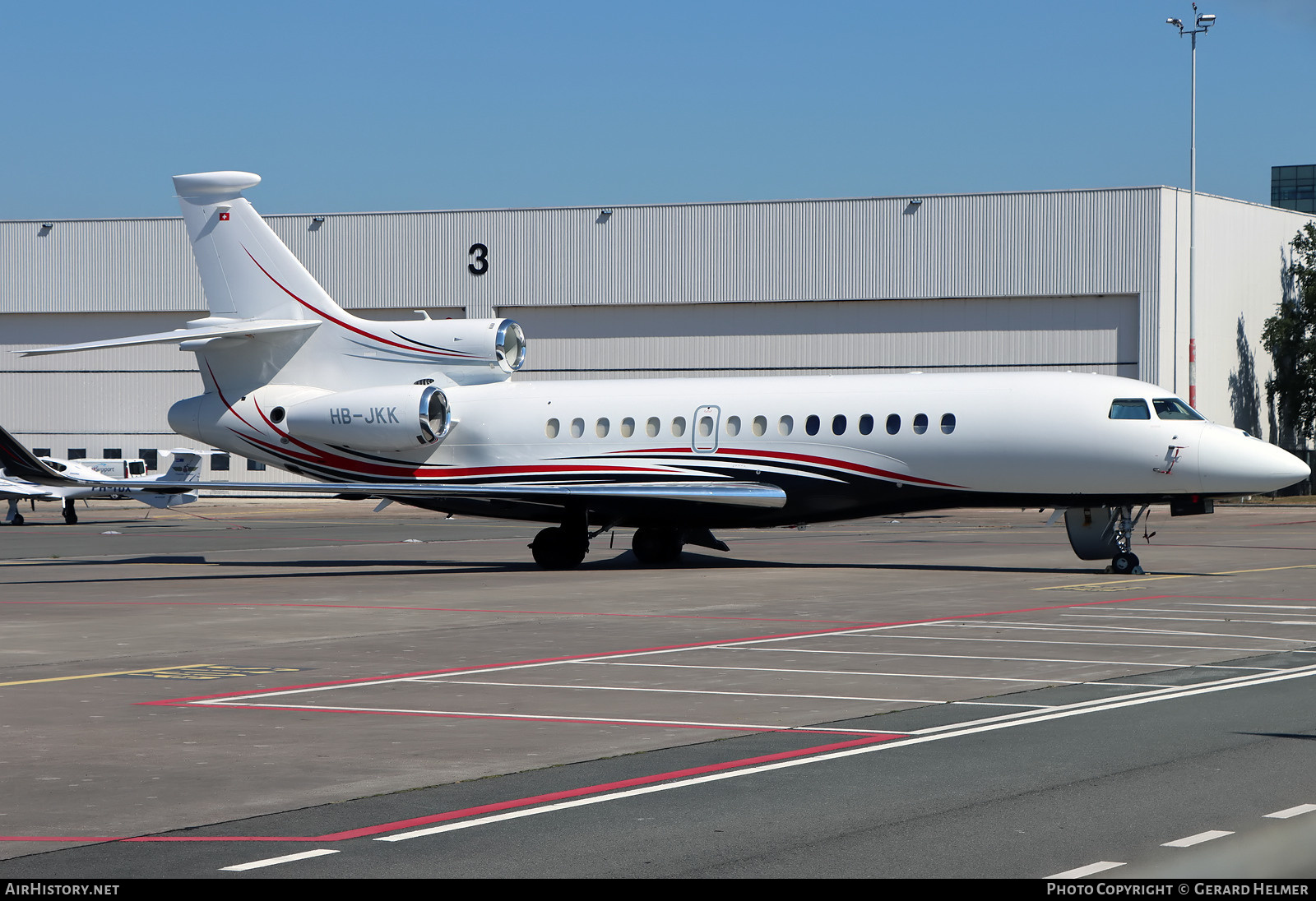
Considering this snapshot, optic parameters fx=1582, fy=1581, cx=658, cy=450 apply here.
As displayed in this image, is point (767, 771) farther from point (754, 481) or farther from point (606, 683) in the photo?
point (754, 481)

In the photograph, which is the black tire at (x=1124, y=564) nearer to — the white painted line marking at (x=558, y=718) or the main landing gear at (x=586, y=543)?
the main landing gear at (x=586, y=543)

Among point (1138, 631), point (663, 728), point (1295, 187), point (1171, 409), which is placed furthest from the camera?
point (1295, 187)

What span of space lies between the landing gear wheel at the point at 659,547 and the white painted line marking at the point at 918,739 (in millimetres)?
17680

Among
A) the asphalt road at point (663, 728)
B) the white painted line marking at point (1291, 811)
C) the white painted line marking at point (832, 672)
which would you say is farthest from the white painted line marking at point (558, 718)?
the white painted line marking at point (1291, 811)

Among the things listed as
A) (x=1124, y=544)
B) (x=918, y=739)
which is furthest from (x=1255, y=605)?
(x=918, y=739)

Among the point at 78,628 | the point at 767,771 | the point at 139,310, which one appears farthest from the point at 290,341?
the point at 139,310

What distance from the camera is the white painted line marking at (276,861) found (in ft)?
24.8

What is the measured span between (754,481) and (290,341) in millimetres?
10338

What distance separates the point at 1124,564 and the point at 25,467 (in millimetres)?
24143

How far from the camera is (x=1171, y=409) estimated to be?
2731 cm

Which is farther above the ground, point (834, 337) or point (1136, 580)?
point (834, 337)

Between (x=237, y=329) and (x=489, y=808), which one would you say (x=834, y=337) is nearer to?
(x=237, y=329)

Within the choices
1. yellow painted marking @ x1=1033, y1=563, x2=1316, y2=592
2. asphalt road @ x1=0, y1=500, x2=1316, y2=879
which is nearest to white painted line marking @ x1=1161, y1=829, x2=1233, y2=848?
asphalt road @ x1=0, y1=500, x2=1316, y2=879

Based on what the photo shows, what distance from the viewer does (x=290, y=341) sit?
32844 mm
